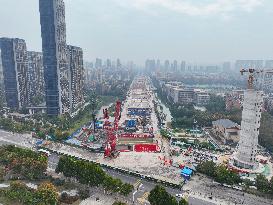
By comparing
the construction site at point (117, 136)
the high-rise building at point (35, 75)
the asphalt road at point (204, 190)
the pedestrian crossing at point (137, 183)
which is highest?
the high-rise building at point (35, 75)

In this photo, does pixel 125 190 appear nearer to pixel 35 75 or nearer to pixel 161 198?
pixel 161 198

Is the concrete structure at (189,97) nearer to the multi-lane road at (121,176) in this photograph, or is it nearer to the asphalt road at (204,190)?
the multi-lane road at (121,176)

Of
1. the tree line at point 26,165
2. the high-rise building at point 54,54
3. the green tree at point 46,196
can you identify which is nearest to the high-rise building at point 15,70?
the high-rise building at point 54,54

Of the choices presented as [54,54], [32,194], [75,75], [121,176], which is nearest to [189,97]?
[75,75]

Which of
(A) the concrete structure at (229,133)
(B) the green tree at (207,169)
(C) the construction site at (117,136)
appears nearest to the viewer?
(B) the green tree at (207,169)

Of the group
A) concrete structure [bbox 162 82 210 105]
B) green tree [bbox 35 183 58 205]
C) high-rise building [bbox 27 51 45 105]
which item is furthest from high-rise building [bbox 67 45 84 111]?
green tree [bbox 35 183 58 205]

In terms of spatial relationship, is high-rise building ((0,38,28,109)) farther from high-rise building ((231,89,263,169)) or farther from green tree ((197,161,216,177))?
high-rise building ((231,89,263,169))

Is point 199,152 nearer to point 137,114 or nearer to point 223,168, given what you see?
point 223,168
